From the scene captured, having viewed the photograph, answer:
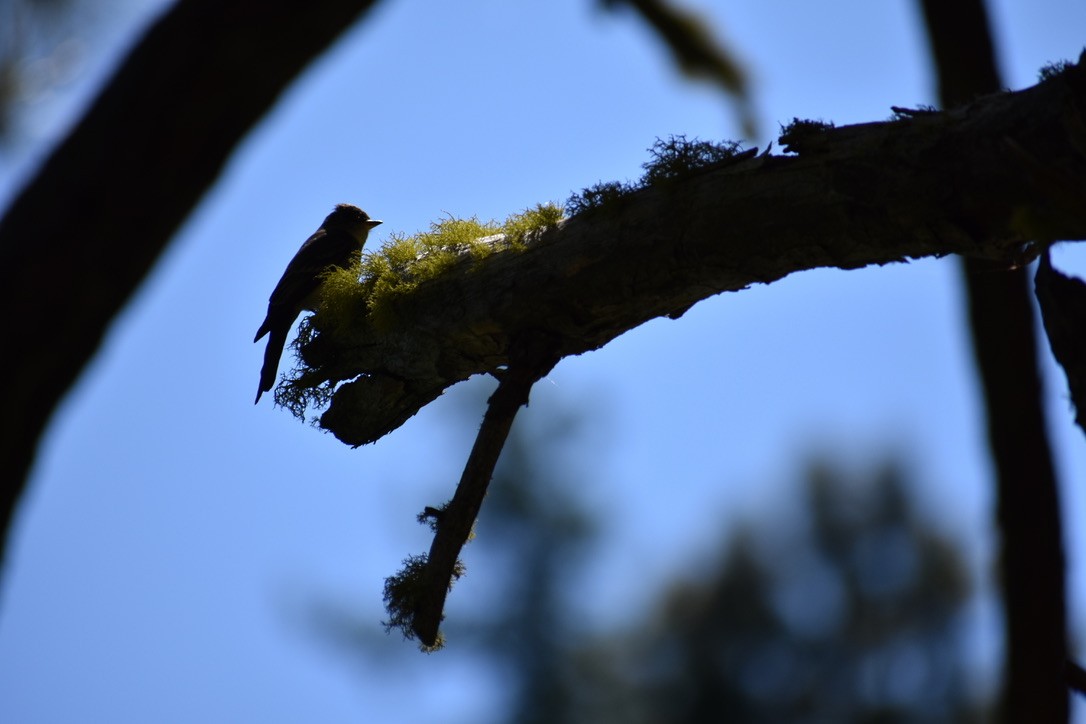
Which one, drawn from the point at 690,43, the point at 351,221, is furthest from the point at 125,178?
the point at 351,221

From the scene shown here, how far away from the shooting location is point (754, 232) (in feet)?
15.1

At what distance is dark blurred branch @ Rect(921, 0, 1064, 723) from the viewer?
2783 mm

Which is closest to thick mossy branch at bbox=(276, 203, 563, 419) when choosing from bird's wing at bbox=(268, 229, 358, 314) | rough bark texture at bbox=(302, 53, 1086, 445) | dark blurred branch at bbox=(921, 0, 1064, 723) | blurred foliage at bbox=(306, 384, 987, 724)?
rough bark texture at bbox=(302, 53, 1086, 445)

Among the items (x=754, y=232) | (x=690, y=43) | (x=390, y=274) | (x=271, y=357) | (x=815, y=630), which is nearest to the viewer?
(x=690, y=43)

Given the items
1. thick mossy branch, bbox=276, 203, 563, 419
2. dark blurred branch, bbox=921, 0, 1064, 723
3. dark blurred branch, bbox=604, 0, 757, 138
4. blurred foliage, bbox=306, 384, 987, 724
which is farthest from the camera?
blurred foliage, bbox=306, 384, 987, 724

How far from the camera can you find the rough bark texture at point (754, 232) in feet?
13.0

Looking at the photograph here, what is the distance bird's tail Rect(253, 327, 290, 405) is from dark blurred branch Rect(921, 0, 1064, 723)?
4.93 m

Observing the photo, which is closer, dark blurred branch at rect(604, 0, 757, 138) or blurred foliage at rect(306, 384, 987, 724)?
dark blurred branch at rect(604, 0, 757, 138)

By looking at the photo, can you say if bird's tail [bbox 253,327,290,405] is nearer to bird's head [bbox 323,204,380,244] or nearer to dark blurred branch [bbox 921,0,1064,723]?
bird's head [bbox 323,204,380,244]

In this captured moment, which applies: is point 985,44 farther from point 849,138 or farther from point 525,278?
point 525,278

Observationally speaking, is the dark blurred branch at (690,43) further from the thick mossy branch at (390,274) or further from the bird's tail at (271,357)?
the bird's tail at (271,357)

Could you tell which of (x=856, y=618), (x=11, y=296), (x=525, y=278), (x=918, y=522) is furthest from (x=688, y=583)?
(x=11, y=296)

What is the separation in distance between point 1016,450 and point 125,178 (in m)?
2.46

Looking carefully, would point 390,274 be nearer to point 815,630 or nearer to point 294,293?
point 294,293
